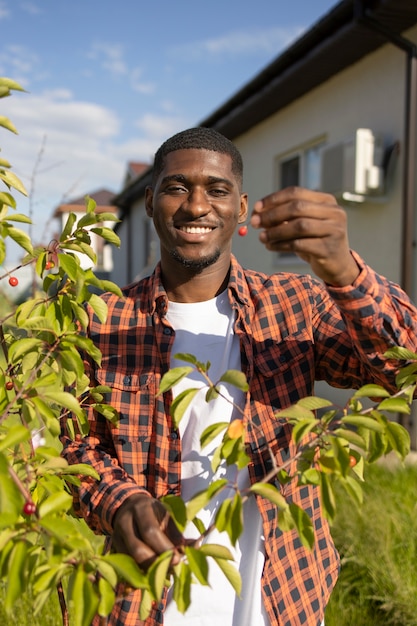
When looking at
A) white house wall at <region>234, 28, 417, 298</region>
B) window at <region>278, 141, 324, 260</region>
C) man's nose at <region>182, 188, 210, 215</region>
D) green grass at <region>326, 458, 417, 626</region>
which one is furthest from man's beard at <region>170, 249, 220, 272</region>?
window at <region>278, 141, 324, 260</region>

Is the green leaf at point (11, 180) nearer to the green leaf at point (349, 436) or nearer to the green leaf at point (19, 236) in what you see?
the green leaf at point (19, 236)

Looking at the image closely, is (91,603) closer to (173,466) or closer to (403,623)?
(173,466)

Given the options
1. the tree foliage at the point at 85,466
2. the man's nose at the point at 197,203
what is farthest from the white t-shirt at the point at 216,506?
the man's nose at the point at 197,203

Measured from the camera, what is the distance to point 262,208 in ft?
3.73

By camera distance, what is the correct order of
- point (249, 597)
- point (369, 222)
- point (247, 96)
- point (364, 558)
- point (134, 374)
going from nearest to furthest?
1. point (249, 597)
2. point (134, 374)
3. point (364, 558)
4. point (369, 222)
5. point (247, 96)

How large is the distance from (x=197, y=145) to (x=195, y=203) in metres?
0.18

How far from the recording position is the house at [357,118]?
4.84 meters

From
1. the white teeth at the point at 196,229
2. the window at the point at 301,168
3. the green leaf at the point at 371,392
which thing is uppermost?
the window at the point at 301,168

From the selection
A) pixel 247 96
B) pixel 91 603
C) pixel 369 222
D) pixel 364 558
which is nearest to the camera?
pixel 91 603

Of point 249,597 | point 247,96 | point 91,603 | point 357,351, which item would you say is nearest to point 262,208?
point 357,351

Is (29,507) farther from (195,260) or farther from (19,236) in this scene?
(195,260)

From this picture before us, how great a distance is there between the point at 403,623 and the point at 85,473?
6.28 feet

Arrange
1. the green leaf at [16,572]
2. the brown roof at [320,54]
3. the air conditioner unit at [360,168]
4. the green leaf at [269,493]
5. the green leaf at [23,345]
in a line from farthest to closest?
the air conditioner unit at [360,168] → the brown roof at [320,54] → the green leaf at [23,345] → the green leaf at [269,493] → the green leaf at [16,572]

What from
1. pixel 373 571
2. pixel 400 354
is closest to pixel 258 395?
pixel 400 354
